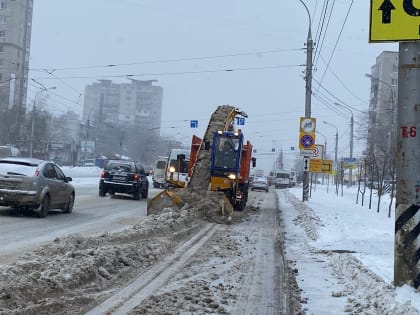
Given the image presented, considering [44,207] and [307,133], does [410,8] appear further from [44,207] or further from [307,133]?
[307,133]

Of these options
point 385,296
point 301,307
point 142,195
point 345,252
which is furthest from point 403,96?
point 142,195

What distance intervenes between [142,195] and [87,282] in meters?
19.4

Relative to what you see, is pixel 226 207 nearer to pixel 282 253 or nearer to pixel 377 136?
pixel 282 253

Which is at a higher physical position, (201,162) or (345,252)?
(201,162)

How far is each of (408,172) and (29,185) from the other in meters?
10.4

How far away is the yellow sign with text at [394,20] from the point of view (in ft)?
23.0

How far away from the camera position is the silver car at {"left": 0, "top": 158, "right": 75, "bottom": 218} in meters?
14.1

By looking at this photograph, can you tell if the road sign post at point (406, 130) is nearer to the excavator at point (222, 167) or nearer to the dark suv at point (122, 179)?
the excavator at point (222, 167)

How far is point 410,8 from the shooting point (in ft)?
23.1

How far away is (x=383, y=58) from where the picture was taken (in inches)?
3565

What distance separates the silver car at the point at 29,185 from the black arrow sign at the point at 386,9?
1035 cm

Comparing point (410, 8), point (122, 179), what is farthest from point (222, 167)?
point (410, 8)

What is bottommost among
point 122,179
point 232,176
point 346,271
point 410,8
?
point 346,271

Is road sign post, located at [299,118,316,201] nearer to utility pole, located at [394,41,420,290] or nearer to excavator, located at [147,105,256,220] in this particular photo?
excavator, located at [147,105,256,220]
